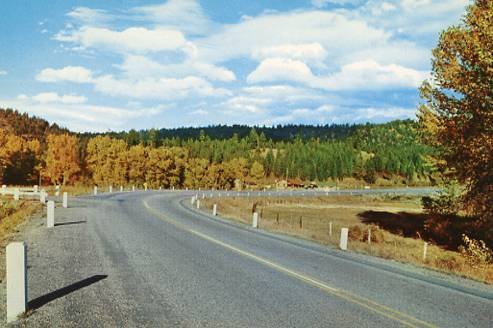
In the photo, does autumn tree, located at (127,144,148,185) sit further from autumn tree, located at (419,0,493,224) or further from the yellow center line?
the yellow center line

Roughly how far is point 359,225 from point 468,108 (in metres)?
21.6

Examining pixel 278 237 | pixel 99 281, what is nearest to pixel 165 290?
pixel 99 281

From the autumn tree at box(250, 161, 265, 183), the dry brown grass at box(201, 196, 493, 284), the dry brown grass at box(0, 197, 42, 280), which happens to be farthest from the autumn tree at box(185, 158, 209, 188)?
the dry brown grass at box(0, 197, 42, 280)

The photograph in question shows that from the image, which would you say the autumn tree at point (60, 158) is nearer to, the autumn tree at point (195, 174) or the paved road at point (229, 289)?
the autumn tree at point (195, 174)

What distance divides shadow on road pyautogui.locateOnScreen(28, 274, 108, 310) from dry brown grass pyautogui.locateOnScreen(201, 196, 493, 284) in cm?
898

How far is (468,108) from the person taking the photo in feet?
64.7

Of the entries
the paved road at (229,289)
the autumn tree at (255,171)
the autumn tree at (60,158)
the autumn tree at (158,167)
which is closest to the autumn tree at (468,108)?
the paved road at (229,289)

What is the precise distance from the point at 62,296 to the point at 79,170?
82.3m

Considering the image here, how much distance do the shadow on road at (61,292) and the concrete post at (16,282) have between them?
0.32 meters

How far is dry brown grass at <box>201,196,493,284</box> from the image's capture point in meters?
14.9

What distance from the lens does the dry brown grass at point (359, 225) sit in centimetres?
1490

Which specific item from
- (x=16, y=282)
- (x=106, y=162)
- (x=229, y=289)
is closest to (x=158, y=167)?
→ (x=106, y=162)

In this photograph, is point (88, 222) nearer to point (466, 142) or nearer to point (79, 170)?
point (466, 142)

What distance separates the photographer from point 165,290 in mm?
8078
